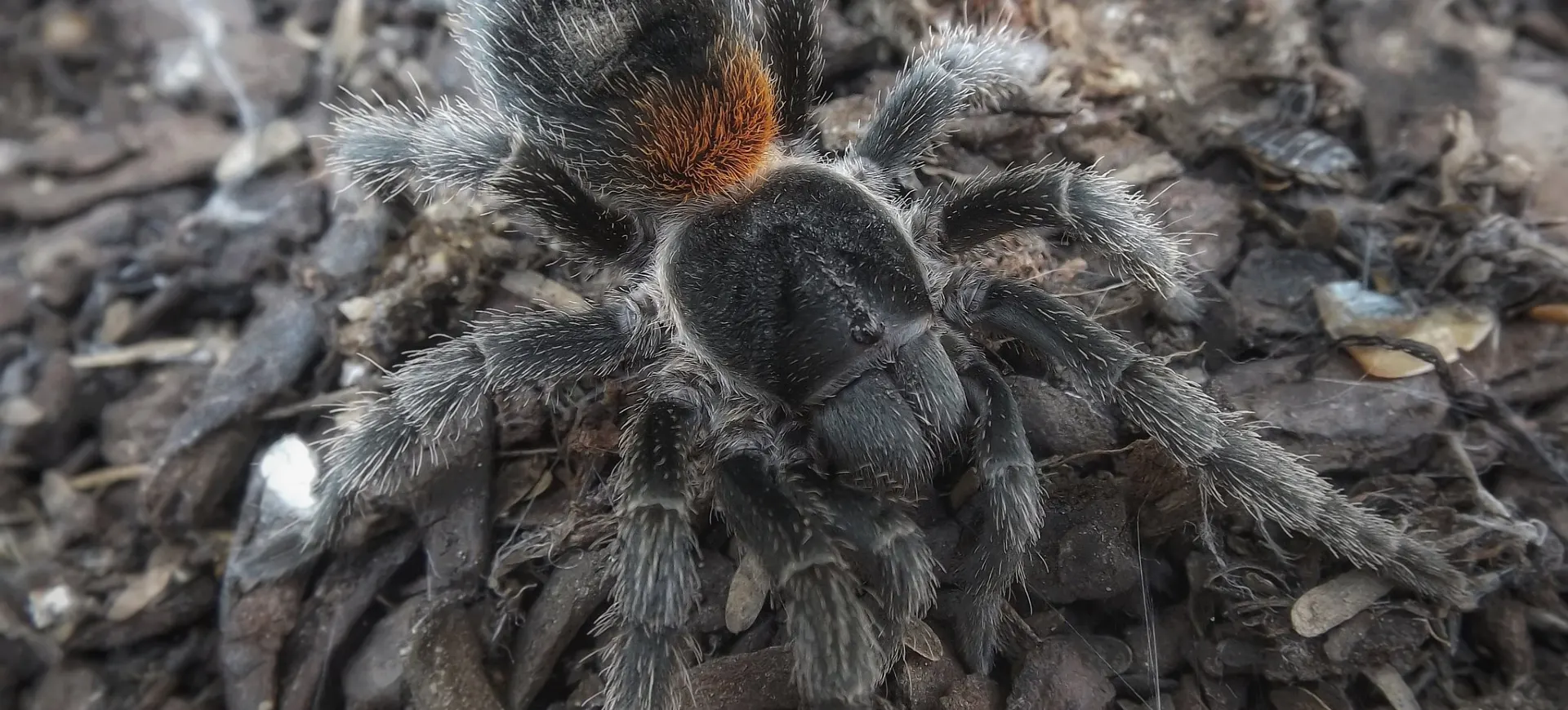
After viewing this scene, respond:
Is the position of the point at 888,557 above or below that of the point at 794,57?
below

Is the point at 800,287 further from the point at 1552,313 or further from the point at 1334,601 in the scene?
the point at 1552,313

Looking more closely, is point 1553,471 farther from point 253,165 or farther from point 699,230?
point 253,165

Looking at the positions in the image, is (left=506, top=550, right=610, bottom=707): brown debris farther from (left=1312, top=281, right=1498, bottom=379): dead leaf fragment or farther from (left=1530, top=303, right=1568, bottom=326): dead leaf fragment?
(left=1530, top=303, right=1568, bottom=326): dead leaf fragment

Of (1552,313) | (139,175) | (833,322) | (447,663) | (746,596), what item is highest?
(833,322)

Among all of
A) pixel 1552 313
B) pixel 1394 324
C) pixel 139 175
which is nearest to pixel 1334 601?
pixel 1394 324

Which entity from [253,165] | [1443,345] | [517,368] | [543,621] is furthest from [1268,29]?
[253,165]

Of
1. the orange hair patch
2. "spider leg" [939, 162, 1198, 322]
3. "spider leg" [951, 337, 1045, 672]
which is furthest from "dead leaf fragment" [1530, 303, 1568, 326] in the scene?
the orange hair patch
